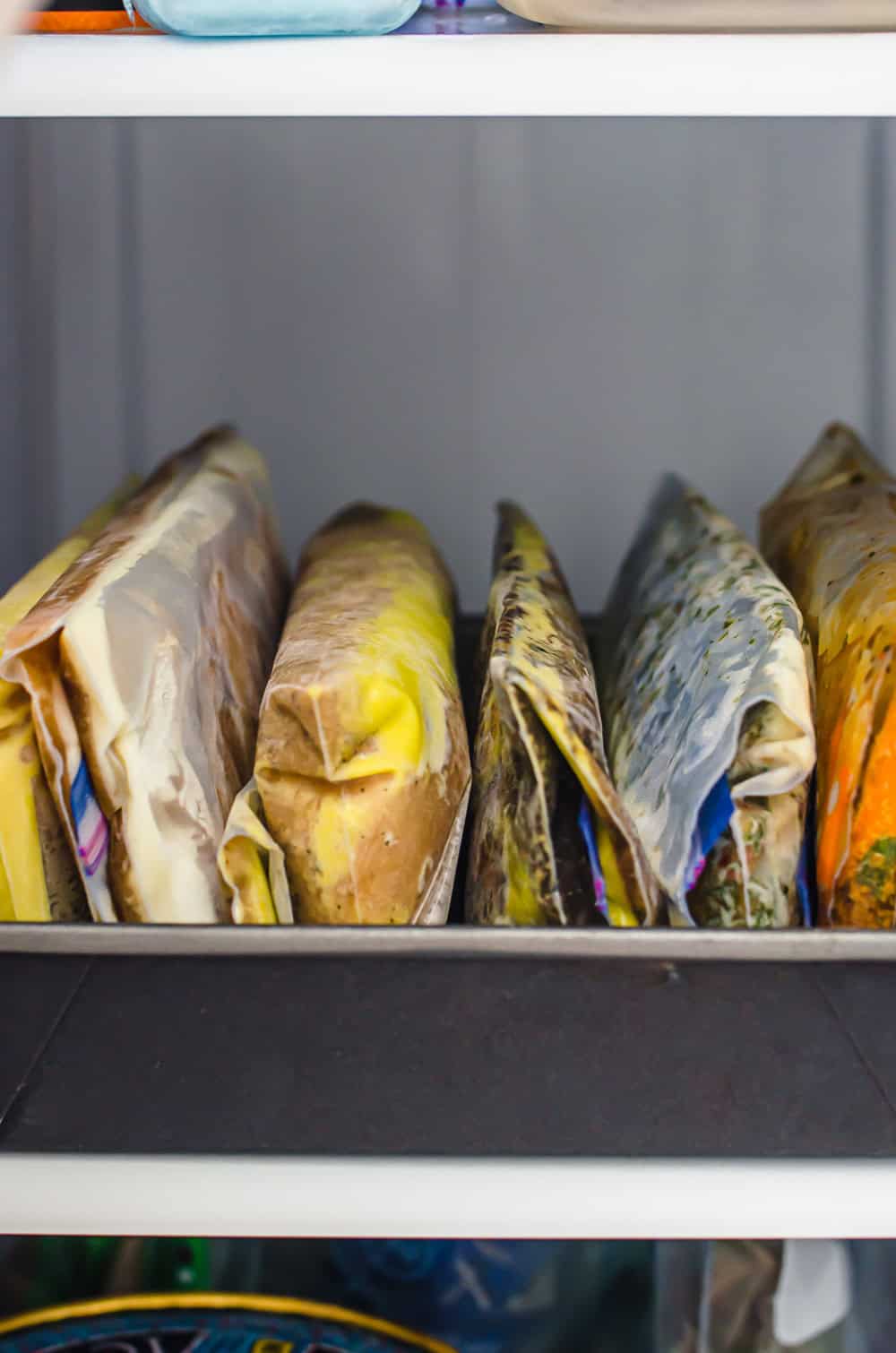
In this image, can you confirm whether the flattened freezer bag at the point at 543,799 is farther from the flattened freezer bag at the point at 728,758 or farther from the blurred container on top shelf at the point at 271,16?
the blurred container on top shelf at the point at 271,16

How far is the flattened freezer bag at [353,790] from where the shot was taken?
1.51 ft

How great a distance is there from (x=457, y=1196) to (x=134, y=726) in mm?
212

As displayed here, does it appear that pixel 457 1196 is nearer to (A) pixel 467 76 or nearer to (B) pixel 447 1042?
(B) pixel 447 1042

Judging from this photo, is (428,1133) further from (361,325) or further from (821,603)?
(361,325)

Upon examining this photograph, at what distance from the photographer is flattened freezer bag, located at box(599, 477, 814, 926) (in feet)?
1.53

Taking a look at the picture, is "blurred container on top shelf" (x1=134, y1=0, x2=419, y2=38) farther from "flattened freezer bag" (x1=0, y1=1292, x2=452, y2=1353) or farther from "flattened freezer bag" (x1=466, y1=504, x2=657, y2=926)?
"flattened freezer bag" (x1=0, y1=1292, x2=452, y2=1353)

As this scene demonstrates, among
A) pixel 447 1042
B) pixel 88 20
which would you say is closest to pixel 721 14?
pixel 88 20

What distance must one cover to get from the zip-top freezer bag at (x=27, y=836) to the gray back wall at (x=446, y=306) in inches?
19.7

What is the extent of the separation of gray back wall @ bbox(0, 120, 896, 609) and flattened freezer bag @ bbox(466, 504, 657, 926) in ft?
1.51

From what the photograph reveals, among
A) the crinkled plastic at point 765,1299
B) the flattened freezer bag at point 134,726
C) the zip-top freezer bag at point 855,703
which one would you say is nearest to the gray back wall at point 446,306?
the zip-top freezer bag at point 855,703

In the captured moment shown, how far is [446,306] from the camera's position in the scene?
95cm

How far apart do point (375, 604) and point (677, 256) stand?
1.70ft

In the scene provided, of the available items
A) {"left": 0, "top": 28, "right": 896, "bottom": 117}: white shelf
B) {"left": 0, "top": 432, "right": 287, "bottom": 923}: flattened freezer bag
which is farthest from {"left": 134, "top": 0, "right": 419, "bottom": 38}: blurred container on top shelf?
{"left": 0, "top": 432, "right": 287, "bottom": 923}: flattened freezer bag

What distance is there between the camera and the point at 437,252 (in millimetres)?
944
